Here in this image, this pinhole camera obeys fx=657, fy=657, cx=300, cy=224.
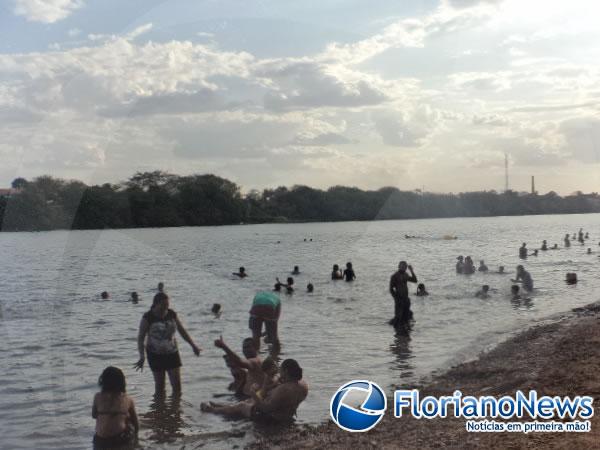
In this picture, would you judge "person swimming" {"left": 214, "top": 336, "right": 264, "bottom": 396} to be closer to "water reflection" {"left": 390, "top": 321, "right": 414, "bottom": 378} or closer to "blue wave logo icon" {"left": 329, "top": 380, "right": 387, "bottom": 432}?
"blue wave logo icon" {"left": 329, "top": 380, "right": 387, "bottom": 432}

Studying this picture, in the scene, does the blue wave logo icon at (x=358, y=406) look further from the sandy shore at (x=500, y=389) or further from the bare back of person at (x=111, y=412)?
the bare back of person at (x=111, y=412)

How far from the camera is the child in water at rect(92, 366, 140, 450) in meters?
7.70

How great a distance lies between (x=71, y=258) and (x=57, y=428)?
5155cm

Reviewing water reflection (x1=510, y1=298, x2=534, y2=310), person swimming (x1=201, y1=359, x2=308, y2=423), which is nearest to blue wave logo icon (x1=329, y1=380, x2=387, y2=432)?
person swimming (x1=201, y1=359, x2=308, y2=423)

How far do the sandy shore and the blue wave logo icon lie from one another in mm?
179

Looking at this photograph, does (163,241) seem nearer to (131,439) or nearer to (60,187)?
(60,187)

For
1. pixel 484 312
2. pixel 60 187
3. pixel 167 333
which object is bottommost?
pixel 484 312

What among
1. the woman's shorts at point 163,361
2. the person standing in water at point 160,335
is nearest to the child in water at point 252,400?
the woman's shorts at point 163,361

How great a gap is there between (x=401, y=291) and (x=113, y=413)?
9659 mm

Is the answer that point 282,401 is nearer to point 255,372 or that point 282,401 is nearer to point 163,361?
point 255,372

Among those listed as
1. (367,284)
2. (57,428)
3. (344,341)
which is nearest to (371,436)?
(57,428)

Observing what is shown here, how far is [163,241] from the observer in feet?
245

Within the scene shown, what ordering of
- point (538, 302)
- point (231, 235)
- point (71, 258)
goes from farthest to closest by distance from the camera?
point (231, 235)
point (71, 258)
point (538, 302)

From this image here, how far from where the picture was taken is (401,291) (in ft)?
53.2
